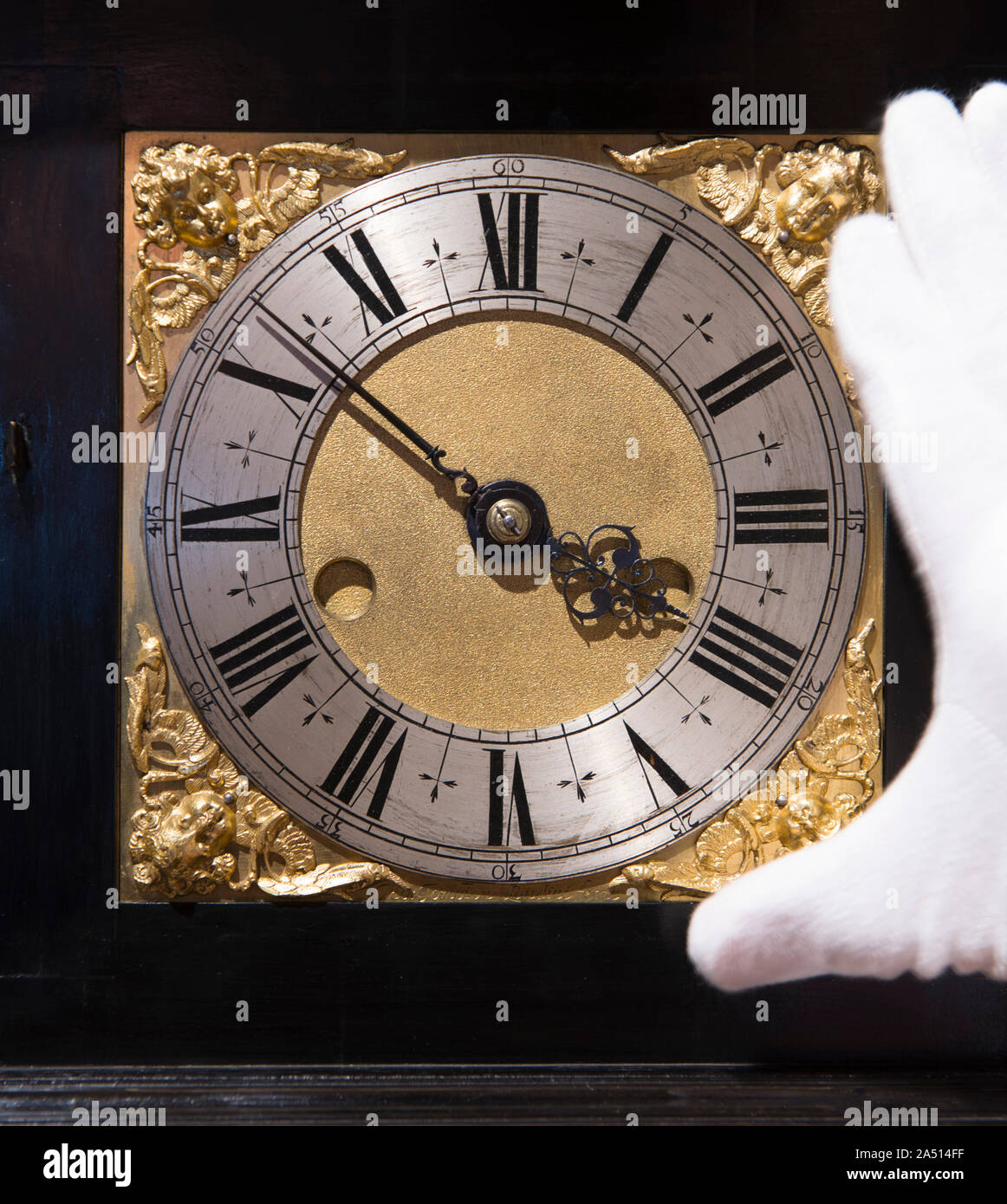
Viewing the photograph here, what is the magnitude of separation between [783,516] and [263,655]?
116 cm

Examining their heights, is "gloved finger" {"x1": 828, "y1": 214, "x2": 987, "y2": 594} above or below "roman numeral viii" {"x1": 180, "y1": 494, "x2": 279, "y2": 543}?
above

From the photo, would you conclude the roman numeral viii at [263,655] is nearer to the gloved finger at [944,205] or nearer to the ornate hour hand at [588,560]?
the ornate hour hand at [588,560]

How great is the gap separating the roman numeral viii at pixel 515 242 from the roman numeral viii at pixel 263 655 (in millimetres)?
846

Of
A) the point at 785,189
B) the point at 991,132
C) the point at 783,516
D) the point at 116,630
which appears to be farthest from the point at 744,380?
the point at 116,630

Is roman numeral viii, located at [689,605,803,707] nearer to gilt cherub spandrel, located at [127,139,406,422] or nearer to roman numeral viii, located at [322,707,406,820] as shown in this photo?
roman numeral viii, located at [322,707,406,820]

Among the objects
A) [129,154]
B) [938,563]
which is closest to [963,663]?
[938,563]

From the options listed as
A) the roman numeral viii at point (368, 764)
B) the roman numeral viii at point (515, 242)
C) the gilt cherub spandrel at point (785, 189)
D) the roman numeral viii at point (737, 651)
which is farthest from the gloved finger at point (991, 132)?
the roman numeral viii at point (368, 764)

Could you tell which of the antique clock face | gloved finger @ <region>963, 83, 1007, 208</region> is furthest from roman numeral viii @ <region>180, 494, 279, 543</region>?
gloved finger @ <region>963, 83, 1007, 208</region>

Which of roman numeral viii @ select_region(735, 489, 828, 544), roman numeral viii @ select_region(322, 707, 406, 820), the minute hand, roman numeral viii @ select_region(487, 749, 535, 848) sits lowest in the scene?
roman numeral viii @ select_region(487, 749, 535, 848)

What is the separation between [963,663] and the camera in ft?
6.82

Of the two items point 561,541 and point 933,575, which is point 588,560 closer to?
point 561,541

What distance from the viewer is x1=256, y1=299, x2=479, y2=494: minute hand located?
6.77 feet

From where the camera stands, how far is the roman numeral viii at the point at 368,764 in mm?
2086
